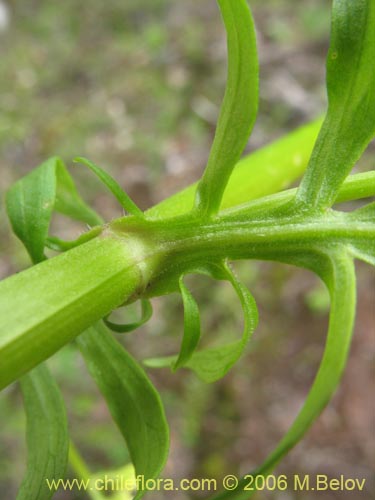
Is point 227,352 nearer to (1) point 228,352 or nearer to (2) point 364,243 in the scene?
(1) point 228,352

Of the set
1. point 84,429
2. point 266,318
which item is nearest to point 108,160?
point 266,318

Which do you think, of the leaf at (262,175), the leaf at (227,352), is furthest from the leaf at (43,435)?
the leaf at (262,175)

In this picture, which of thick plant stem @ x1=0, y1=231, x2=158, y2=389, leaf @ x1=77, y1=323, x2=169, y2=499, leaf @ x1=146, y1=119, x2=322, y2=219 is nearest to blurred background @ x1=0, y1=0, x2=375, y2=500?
leaf @ x1=146, y1=119, x2=322, y2=219

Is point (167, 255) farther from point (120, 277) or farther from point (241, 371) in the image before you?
point (241, 371)

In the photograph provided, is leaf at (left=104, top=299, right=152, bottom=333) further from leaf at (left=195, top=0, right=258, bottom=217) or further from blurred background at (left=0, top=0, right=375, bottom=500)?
blurred background at (left=0, top=0, right=375, bottom=500)

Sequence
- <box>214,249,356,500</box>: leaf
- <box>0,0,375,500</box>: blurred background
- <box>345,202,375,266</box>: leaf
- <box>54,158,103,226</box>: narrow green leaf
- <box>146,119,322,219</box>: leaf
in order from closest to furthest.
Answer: <box>214,249,356,500</box>: leaf
<box>345,202,375,266</box>: leaf
<box>146,119,322,219</box>: leaf
<box>54,158,103,226</box>: narrow green leaf
<box>0,0,375,500</box>: blurred background
